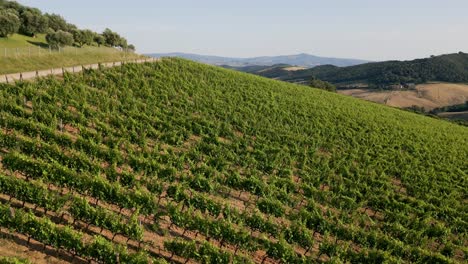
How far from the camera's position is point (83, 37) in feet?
247

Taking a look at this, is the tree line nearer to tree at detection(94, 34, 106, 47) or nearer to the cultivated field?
tree at detection(94, 34, 106, 47)

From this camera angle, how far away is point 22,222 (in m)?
13.1

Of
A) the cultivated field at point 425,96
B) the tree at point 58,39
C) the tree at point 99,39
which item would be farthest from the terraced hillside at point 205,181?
the cultivated field at point 425,96

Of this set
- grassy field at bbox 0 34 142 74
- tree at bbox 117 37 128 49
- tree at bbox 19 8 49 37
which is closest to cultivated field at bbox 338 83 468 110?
tree at bbox 117 37 128 49

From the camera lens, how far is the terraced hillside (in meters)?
14.8

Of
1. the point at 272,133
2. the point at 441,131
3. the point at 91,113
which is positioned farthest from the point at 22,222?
the point at 441,131

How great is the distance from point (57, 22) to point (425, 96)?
145002 millimetres

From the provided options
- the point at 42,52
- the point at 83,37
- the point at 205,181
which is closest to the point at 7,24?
the point at 42,52

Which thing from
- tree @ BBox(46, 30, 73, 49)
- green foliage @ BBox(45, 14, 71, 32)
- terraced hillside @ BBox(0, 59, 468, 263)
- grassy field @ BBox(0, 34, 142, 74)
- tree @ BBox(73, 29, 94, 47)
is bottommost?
terraced hillside @ BBox(0, 59, 468, 263)

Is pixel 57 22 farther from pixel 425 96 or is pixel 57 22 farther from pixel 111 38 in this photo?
pixel 425 96

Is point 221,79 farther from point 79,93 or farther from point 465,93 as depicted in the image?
point 465,93

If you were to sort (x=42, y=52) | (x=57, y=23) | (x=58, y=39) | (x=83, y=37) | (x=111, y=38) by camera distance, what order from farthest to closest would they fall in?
(x=111, y=38), (x=57, y=23), (x=83, y=37), (x=58, y=39), (x=42, y=52)

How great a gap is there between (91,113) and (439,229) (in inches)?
952

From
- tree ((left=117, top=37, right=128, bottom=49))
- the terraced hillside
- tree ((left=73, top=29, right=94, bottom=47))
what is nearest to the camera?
the terraced hillside
